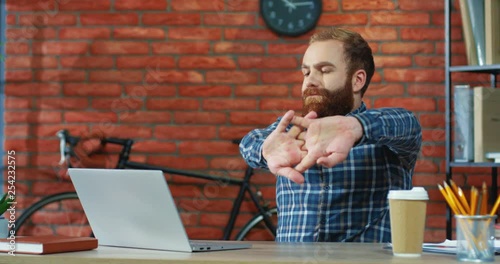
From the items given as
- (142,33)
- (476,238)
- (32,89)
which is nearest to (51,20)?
(32,89)

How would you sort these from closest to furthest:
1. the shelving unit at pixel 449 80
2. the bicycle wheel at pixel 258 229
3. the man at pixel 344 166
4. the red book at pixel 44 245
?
the red book at pixel 44 245, the man at pixel 344 166, the shelving unit at pixel 449 80, the bicycle wheel at pixel 258 229

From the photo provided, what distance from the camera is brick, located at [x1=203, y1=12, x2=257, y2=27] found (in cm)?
395

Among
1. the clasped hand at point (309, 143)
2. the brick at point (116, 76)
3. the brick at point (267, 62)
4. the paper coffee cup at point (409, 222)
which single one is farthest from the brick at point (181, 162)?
the paper coffee cup at point (409, 222)

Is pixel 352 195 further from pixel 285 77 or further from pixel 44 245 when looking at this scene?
pixel 285 77

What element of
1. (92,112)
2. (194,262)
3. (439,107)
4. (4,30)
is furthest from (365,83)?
(4,30)

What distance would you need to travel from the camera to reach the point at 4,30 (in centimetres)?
407

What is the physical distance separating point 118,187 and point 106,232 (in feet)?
0.54

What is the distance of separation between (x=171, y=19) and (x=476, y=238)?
2.72 metres

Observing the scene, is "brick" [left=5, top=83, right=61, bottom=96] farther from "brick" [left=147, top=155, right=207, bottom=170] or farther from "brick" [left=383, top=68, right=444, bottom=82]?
"brick" [left=383, top=68, right=444, bottom=82]

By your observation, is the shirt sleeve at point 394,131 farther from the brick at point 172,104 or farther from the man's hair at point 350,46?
the brick at point 172,104

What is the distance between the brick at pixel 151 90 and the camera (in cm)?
399

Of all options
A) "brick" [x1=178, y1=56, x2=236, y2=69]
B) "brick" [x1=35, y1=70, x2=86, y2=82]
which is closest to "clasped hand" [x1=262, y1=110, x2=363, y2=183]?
"brick" [x1=178, y1=56, x2=236, y2=69]

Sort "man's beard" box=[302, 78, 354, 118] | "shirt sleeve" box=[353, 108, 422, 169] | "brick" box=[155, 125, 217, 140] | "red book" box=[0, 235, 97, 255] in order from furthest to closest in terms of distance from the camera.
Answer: "brick" box=[155, 125, 217, 140], "man's beard" box=[302, 78, 354, 118], "shirt sleeve" box=[353, 108, 422, 169], "red book" box=[0, 235, 97, 255]

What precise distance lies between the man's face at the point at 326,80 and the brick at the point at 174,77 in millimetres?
1652
